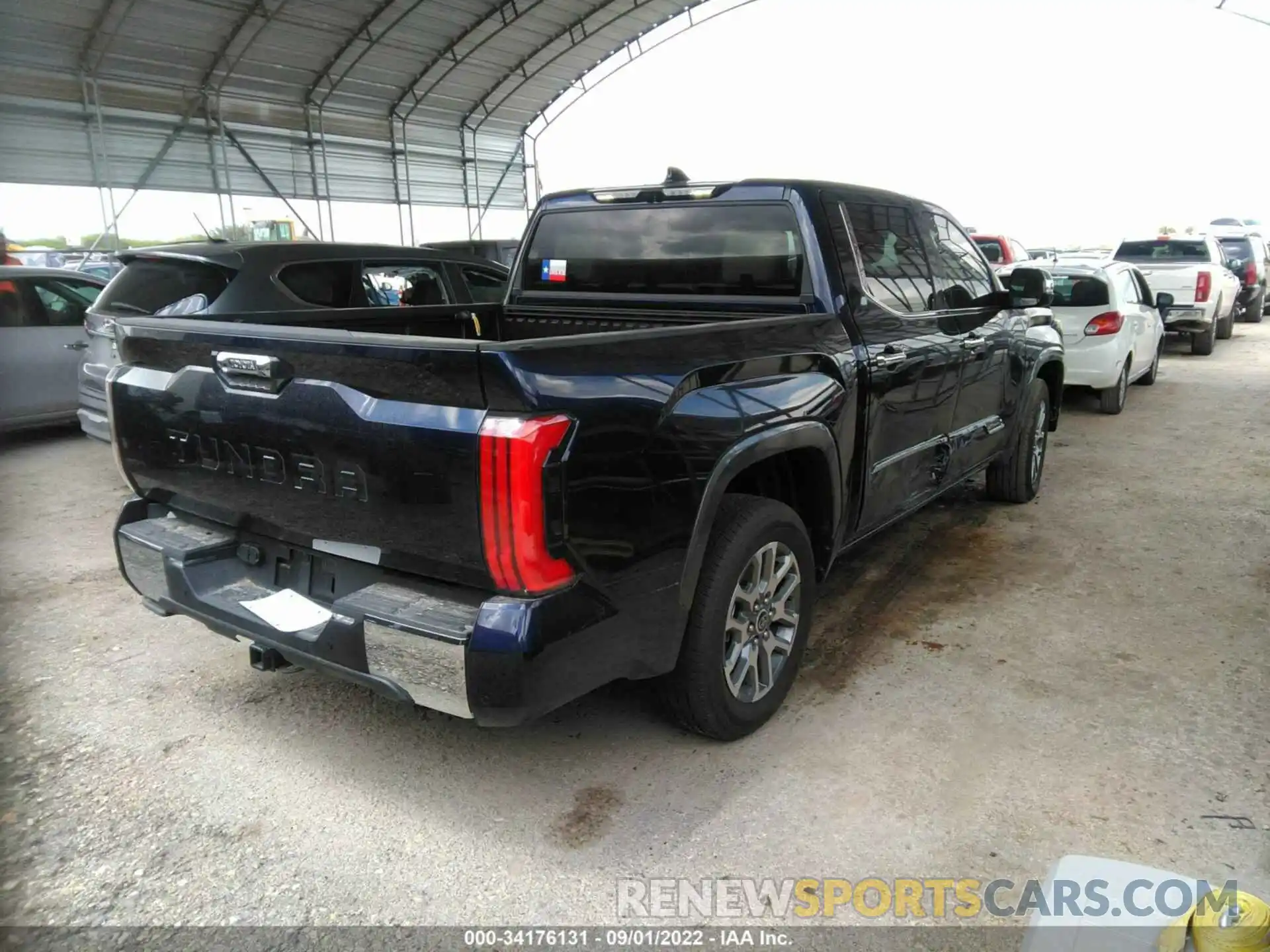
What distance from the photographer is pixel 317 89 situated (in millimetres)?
19438

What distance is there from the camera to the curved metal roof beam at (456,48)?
1883 centimetres

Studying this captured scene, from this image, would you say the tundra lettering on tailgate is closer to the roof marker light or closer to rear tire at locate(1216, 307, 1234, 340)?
the roof marker light

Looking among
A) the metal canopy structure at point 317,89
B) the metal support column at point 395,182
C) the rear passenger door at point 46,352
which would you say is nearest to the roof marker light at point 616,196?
the rear passenger door at point 46,352

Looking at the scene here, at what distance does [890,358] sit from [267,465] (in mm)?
2537

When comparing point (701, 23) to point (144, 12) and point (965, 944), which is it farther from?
point (965, 944)

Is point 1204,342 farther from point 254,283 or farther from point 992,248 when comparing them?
point 254,283

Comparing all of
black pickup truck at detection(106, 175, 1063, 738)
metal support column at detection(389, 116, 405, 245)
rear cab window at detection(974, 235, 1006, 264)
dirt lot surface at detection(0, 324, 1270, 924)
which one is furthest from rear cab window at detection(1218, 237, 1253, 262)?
metal support column at detection(389, 116, 405, 245)

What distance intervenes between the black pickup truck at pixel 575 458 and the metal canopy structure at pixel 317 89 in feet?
36.7

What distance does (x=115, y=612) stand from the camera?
4.45 m

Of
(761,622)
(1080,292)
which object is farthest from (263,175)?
(761,622)

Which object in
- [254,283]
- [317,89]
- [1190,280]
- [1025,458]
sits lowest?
[1025,458]

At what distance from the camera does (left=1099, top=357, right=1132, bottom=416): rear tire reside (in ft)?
30.7

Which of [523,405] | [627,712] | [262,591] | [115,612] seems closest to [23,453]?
[115,612]

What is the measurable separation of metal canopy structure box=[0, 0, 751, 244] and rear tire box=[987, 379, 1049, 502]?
12.3 m
